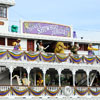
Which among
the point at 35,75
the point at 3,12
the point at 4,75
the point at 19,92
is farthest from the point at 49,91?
the point at 3,12

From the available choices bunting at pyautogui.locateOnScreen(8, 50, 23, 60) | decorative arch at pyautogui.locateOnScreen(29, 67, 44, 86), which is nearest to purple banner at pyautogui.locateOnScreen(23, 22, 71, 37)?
decorative arch at pyautogui.locateOnScreen(29, 67, 44, 86)

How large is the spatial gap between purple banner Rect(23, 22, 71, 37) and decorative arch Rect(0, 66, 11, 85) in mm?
4128

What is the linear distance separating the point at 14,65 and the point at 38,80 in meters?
3.64

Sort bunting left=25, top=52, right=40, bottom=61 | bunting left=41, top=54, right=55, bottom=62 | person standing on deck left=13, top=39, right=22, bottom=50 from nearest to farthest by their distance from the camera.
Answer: bunting left=25, top=52, right=40, bottom=61, person standing on deck left=13, top=39, right=22, bottom=50, bunting left=41, top=54, right=55, bottom=62

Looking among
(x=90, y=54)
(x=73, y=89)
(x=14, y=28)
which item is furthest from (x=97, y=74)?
(x=14, y=28)

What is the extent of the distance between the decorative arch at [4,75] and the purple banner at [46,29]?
13.5 feet

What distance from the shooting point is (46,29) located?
3669cm

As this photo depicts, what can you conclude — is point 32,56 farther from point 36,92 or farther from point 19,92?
point 19,92

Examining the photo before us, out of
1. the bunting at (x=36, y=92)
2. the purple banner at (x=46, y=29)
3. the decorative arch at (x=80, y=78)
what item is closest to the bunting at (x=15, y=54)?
the bunting at (x=36, y=92)

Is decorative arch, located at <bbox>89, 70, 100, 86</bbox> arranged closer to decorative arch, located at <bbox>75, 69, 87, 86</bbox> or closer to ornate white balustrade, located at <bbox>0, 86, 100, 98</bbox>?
decorative arch, located at <bbox>75, 69, 87, 86</bbox>

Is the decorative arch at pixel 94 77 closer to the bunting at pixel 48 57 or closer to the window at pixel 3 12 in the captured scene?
the bunting at pixel 48 57

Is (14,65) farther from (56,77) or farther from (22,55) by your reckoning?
(56,77)

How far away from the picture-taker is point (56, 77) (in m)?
39.2

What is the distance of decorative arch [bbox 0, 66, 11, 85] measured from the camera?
33.2 metres
